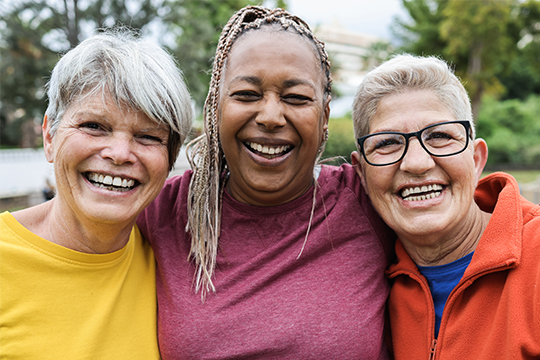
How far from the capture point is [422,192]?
6.57 ft

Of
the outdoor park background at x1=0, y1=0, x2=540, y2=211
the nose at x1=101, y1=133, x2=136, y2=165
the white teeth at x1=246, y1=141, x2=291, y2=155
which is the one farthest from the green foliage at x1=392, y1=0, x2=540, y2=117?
the nose at x1=101, y1=133, x2=136, y2=165

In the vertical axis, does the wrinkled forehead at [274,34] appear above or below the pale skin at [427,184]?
above

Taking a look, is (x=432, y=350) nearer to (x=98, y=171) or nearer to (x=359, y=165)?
(x=359, y=165)

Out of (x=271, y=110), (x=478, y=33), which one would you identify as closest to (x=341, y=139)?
(x=271, y=110)

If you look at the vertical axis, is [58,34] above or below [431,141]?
above

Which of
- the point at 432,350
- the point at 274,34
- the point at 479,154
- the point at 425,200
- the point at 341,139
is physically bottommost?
the point at 432,350

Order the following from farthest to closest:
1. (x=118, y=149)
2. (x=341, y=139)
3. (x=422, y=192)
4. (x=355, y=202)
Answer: (x=341, y=139)
(x=355, y=202)
(x=422, y=192)
(x=118, y=149)

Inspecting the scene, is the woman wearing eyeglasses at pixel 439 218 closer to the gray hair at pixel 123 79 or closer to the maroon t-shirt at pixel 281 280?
the maroon t-shirt at pixel 281 280

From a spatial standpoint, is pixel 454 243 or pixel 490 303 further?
pixel 454 243

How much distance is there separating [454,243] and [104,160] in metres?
1.78

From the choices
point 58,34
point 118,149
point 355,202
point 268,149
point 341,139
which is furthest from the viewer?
point 58,34

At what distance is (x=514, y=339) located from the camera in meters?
1.62

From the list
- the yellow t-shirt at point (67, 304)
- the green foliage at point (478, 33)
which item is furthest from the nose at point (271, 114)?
the green foliage at point (478, 33)

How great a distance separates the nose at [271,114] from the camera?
6.63 feet
